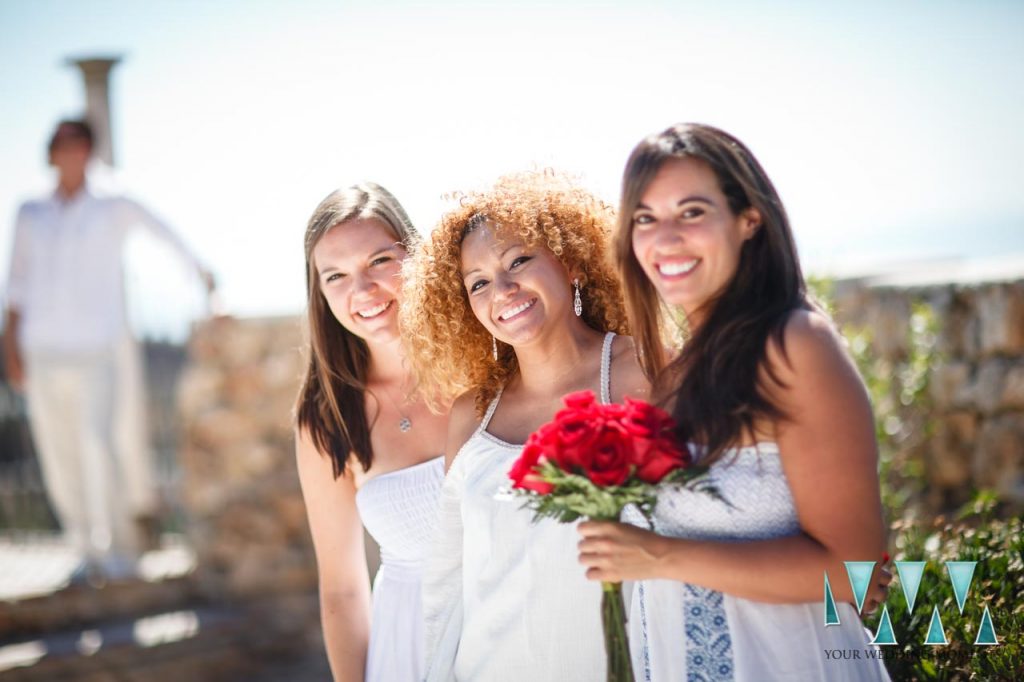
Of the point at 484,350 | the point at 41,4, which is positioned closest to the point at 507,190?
the point at 484,350

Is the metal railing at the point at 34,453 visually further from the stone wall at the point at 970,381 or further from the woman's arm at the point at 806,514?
the woman's arm at the point at 806,514

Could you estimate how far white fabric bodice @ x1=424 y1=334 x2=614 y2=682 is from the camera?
273cm

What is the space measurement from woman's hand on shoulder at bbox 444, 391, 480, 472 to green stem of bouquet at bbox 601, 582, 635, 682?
89 cm

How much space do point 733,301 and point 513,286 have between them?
76 cm

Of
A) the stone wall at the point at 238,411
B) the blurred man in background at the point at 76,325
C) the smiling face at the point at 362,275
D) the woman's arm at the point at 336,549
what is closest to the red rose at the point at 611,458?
the smiling face at the point at 362,275

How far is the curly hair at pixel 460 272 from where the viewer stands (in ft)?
9.76

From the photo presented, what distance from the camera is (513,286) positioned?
287 cm

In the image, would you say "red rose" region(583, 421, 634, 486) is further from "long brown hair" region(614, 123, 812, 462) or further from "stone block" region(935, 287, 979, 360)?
"stone block" region(935, 287, 979, 360)

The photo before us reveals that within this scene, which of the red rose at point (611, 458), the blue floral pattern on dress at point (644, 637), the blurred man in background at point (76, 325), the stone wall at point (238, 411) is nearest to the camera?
the red rose at point (611, 458)

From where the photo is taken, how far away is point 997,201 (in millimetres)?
68438

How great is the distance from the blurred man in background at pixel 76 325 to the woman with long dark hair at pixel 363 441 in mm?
3029

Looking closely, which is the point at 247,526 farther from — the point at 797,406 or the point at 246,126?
the point at 246,126

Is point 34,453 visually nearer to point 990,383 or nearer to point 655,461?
point 990,383

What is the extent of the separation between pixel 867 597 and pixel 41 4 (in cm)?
1063
